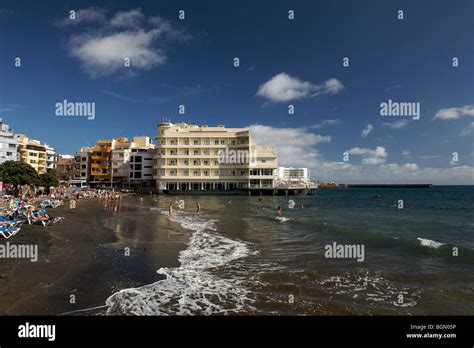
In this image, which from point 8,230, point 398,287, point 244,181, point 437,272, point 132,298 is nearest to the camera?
point 132,298

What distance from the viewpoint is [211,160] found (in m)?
76.7

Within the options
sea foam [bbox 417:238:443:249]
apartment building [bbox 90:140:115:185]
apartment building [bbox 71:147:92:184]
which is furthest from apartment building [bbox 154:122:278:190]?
sea foam [bbox 417:238:443:249]

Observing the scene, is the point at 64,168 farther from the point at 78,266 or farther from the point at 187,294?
the point at 187,294

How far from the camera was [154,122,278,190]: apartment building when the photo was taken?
75.1 metres

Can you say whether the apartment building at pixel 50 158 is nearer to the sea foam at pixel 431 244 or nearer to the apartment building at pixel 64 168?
the apartment building at pixel 64 168

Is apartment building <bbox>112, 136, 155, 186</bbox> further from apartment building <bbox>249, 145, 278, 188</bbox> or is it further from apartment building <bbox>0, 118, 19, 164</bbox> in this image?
apartment building <bbox>249, 145, 278, 188</bbox>

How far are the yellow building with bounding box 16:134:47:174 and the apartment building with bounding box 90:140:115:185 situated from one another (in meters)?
12.6

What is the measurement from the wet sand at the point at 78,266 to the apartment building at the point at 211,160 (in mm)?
55850

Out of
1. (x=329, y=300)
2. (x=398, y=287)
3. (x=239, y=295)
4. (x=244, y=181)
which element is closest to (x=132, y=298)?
(x=239, y=295)

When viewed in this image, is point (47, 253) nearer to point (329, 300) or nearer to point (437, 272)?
point (329, 300)

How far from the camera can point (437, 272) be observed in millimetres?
12289

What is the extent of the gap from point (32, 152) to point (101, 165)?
58.6ft

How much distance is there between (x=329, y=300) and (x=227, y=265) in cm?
501
